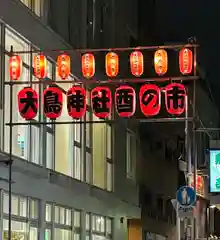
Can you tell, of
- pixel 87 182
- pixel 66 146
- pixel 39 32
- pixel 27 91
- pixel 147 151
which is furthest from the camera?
pixel 147 151

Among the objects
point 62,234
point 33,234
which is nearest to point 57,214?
point 62,234

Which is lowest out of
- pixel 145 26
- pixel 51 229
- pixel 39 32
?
pixel 51 229

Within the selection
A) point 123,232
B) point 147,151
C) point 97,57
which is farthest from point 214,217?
point 97,57

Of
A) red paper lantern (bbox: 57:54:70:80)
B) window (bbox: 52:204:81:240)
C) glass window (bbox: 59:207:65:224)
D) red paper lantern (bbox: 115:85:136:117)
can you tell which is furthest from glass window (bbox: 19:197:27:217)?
red paper lantern (bbox: 57:54:70:80)

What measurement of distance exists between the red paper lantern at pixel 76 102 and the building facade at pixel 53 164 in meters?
1.46

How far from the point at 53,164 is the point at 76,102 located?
10.8 feet

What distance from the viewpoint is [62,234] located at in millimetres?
23000

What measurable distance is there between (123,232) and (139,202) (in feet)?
10.8

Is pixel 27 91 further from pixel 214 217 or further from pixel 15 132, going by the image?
pixel 214 217

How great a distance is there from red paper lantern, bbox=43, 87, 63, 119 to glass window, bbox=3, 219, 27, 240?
118 inches

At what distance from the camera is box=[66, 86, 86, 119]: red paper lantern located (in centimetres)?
1947

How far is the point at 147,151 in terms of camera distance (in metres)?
37.3

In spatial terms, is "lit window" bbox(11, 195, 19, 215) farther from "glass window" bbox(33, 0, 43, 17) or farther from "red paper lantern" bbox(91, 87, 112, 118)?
"glass window" bbox(33, 0, 43, 17)

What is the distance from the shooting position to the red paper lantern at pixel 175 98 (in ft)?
63.2
